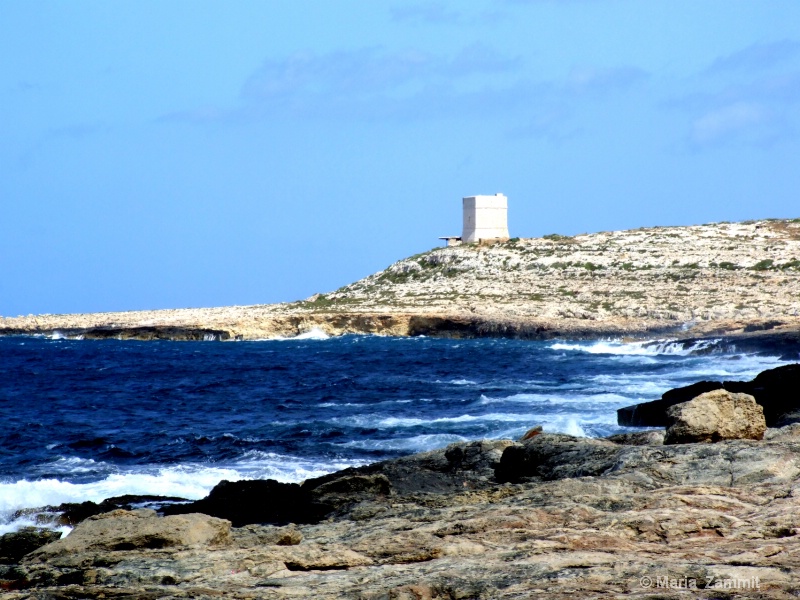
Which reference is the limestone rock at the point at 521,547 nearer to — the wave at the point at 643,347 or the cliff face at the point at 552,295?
the wave at the point at 643,347

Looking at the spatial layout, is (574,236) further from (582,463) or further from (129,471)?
(582,463)

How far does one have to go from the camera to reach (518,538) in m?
7.96

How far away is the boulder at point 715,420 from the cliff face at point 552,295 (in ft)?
129

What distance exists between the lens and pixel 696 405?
12.4 metres

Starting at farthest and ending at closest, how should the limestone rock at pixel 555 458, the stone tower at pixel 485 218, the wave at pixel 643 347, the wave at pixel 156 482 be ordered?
the stone tower at pixel 485 218 → the wave at pixel 643 347 → the wave at pixel 156 482 → the limestone rock at pixel 555 458

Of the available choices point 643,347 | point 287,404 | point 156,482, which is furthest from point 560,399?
point 643,347

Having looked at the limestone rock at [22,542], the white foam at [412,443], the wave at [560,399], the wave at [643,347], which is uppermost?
the wave at [643,347]

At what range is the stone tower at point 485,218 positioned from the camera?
8725 centimetres

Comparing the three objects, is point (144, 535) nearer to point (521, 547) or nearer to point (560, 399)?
point (521, 547)

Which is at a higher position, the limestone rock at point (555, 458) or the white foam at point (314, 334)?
the white foam at point (314, 334)

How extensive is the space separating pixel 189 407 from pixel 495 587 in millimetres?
26842

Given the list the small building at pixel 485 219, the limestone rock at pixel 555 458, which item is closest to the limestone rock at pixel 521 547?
the limestone rock at pixel 555 458

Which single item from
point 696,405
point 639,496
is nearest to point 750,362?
point 696,405

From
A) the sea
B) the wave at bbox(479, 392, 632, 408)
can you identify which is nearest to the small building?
the sea
